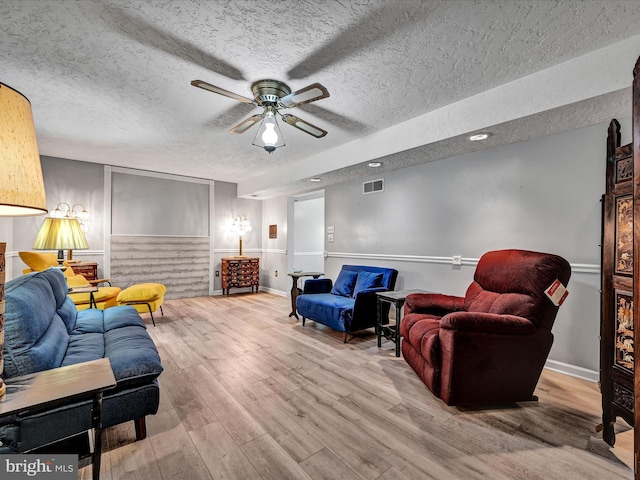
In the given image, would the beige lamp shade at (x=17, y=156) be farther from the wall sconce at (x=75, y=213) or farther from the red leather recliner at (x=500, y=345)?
the wall sconce at (x=75, y=213)

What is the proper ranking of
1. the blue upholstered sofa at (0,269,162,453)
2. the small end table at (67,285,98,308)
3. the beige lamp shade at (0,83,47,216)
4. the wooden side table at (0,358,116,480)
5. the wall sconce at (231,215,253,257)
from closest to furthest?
the beige lamp shade at (0,83,47,216)
the wooden side table at (0,358,116,480)
the blue upholstered sofa at (0,269,162,453)
the small end table at (67,285,98,308)
the wall sconce at (231,215,253,257)

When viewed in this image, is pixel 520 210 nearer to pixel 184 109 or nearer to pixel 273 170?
pixel 184 109

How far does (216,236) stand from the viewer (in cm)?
642

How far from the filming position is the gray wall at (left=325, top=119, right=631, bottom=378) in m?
2.53

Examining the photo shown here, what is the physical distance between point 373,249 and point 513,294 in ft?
7.46

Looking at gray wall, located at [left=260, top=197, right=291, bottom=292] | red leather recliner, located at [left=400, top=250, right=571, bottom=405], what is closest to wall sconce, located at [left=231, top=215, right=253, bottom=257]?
gray wall, located at [left=260, top=197, right=291, bottom=292]

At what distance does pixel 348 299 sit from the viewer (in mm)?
3785

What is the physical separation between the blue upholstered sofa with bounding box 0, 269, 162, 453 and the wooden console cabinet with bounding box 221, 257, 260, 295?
148 inches

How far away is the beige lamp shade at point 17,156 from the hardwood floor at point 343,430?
1425 mm

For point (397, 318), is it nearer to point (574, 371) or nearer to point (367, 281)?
point (367, 281)

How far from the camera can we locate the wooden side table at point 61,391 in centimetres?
100

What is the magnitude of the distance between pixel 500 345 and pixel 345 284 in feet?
7.36

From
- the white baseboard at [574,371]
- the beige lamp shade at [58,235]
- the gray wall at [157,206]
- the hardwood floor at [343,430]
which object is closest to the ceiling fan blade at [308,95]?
the hardwood floor at [343,430]

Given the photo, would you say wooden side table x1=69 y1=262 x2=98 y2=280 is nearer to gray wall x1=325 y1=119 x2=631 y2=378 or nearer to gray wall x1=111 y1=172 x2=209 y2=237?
gray wall x1=111 y1=172 x2=209 y2=237
